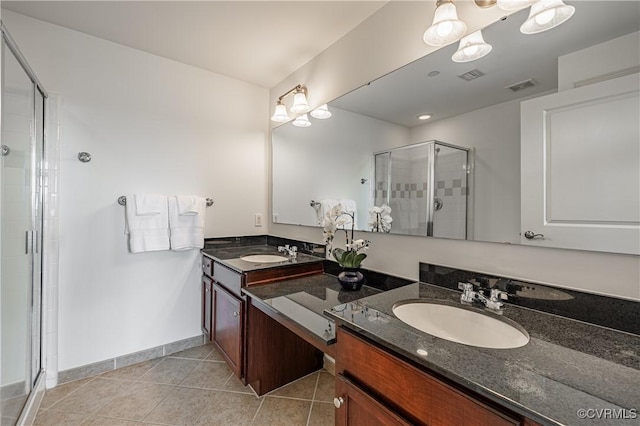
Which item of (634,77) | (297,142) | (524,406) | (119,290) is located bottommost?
(119,290)

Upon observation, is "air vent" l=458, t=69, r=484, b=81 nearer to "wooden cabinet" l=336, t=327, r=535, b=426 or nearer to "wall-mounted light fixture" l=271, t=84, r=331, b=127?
"wall-mounted light fixture" l=271, t=84, r=331, b=127

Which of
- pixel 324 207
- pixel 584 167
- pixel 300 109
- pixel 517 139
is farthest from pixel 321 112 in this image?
pixel 584 167

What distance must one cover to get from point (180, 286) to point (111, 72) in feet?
5.61

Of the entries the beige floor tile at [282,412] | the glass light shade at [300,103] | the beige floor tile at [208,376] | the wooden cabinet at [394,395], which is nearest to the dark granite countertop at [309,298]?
the wooden cabinet at [394,395]

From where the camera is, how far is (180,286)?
2336mm

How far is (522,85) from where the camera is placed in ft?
3.59

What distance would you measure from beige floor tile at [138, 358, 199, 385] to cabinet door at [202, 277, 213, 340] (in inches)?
9.5

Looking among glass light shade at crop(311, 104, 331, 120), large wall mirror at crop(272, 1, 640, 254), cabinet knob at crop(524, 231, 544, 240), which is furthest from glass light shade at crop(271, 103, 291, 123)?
cabinet knob at crop(524, 231, 544, 240)

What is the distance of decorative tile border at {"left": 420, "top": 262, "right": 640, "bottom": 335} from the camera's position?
0.87 metres

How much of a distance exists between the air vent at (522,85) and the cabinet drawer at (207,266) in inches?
84.5

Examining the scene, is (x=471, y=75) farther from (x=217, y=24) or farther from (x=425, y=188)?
(x=217, y=24)

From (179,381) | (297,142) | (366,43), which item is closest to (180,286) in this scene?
(179,381)

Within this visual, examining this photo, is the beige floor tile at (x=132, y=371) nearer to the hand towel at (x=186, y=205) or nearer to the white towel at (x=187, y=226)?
the white towel at (x=187, y=226)

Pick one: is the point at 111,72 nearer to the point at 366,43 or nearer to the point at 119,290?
the point at 119,290
